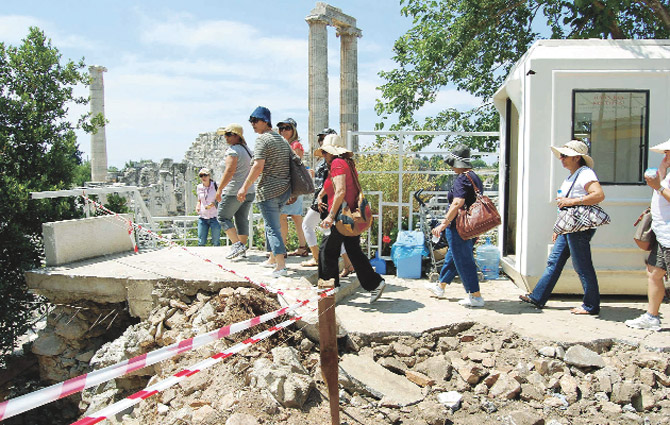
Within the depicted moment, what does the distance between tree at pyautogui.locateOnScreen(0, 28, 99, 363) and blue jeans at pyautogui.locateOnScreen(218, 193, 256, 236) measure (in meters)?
2.37

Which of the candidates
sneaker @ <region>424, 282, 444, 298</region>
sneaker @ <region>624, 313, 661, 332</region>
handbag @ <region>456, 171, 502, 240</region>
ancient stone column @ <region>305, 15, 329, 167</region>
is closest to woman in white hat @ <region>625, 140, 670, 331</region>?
sneaker @ <region>624, 313, 661, 332</region>

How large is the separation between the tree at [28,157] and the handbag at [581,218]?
597 cm

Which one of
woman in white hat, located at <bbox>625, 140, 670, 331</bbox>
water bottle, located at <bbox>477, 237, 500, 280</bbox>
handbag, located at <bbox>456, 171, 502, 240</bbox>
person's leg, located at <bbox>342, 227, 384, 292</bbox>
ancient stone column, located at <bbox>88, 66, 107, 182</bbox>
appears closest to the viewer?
woman in white hat, located at <bbox>625, 140, 670, 331</bbox>

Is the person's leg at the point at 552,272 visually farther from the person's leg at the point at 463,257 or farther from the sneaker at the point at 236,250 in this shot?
the sneaker at the point at 236,250

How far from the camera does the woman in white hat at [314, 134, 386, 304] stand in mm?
4734

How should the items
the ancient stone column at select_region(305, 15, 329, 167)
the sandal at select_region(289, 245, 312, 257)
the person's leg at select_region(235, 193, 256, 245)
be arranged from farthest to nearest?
1. the ancient stone column at select_region(305, 15, 329, 167)
2. the sandal at select_region(289, 245, 312, 257)
3. the person's leg at select_region(235, 193, 256, 245)

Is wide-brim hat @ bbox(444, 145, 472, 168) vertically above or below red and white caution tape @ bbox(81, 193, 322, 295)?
above

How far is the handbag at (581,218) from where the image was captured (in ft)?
15.3

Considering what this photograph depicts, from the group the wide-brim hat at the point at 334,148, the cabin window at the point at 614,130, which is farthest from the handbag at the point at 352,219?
the cabin window at the point at 614,130

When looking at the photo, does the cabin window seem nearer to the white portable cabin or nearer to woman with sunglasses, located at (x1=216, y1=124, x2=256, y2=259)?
the white portable cabin

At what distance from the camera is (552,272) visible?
4988 millimetres

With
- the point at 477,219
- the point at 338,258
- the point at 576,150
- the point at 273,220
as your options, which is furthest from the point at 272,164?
the point at 576,150

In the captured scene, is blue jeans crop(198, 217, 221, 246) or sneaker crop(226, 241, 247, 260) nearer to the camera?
sneaker crop(226, 241, 247, 260)

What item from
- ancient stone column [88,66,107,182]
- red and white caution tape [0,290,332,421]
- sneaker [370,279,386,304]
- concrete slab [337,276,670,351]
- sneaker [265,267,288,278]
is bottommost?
concrete slab [337,276,670,351]
